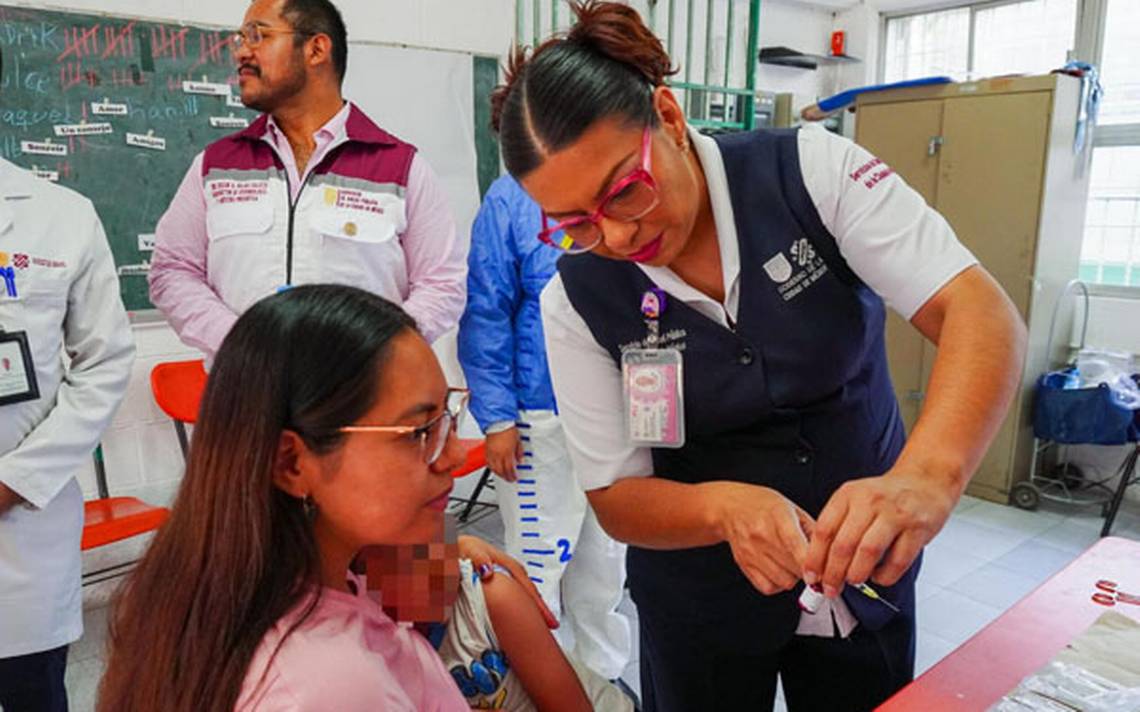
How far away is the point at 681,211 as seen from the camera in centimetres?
105

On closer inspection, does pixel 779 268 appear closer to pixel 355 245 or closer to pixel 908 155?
pixel 355 245

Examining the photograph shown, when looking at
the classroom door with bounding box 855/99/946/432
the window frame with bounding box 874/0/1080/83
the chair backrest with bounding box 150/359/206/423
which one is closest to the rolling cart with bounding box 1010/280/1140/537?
the classroom door with bounding box 855/99/946/432

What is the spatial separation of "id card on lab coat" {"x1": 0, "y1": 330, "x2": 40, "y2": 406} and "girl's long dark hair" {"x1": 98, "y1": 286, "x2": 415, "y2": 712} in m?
0.82

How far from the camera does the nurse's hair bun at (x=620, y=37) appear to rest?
99 centimetres

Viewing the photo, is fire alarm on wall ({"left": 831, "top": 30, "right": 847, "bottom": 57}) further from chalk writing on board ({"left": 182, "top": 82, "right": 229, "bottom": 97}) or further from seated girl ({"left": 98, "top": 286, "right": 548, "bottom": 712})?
seated girl ({"left": 98, "top": 286, "right": 548, "bottom": 712})

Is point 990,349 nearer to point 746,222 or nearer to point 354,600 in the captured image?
point 746,222

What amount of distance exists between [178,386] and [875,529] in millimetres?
2552

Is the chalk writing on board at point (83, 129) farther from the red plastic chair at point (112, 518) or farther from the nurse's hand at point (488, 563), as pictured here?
the nurse's hand at point (488, 563)

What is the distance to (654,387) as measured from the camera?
1093 mm

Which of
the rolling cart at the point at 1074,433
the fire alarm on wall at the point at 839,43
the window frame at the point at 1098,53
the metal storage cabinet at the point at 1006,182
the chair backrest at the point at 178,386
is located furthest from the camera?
the fire alarm on wall at the point at 839,43

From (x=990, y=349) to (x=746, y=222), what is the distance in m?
0.34

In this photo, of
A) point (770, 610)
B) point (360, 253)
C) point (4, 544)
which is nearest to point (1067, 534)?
point (770, 610)

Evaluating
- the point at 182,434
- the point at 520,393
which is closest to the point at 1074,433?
the point at 520,393

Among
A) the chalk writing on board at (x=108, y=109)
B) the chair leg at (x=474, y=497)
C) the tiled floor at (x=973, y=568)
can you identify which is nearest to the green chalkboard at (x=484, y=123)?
the chair leg at (x=474, y=497)
